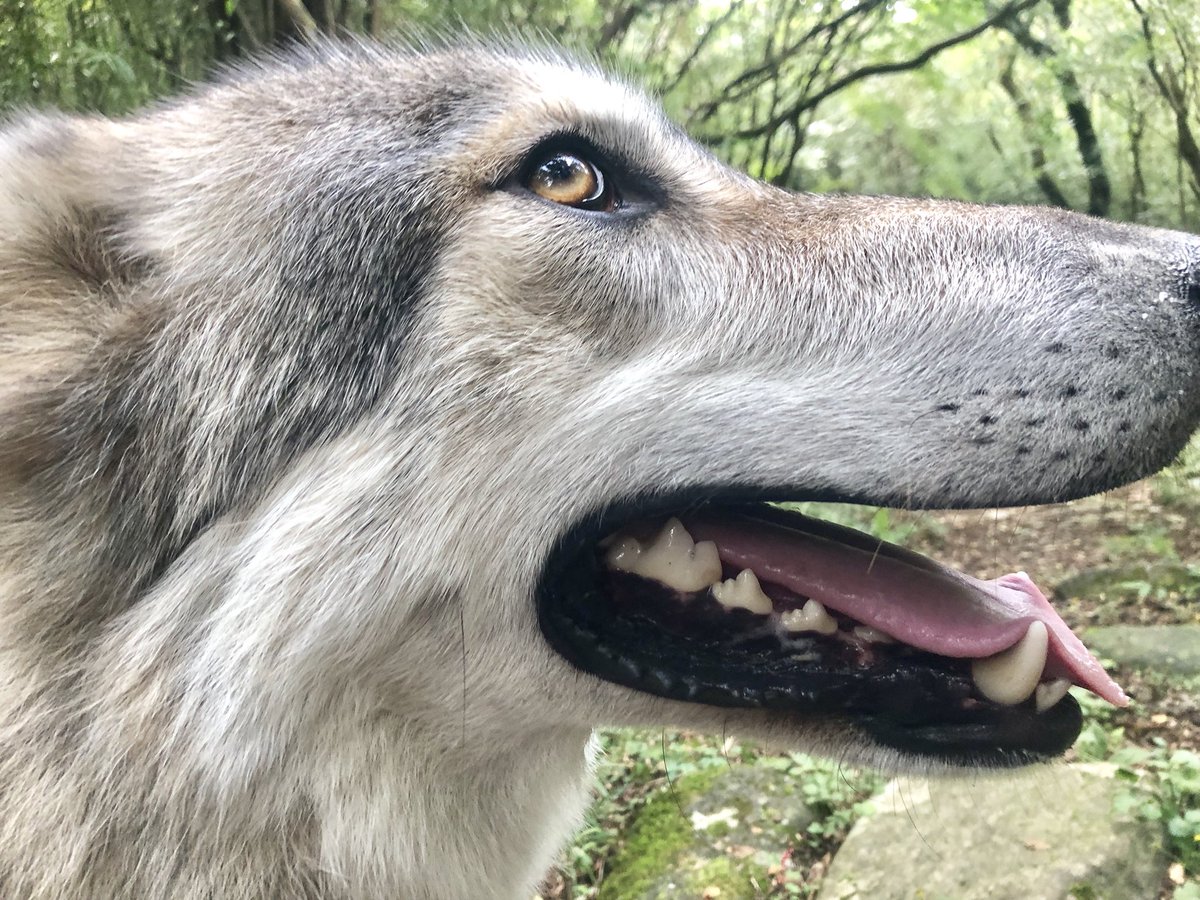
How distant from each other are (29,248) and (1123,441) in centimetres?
223

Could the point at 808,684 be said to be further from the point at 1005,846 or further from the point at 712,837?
the point at 712,837

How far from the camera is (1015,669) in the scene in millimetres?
1867

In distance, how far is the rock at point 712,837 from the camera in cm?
419

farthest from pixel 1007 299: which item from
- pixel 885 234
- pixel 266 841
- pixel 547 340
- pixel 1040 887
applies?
pixel 1040 887

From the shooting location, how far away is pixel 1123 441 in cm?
177

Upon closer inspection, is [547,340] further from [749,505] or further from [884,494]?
[884,494]

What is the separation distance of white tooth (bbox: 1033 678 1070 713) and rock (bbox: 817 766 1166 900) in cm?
199

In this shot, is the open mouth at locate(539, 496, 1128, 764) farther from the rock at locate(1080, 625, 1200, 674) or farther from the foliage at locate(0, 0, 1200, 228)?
the rock at locate(1080, 625, 1200, 674)

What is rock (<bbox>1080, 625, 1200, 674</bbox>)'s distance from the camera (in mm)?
5832

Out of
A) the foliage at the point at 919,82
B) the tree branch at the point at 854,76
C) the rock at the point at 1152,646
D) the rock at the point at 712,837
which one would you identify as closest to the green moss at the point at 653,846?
the rock at the point at 712,837

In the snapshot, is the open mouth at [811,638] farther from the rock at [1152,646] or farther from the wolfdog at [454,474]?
the rock at [1152,646]

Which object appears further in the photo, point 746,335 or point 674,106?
point 674,106

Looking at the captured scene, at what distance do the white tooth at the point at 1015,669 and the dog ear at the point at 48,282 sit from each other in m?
1.93

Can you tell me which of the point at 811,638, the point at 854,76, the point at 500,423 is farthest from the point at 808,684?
the point at 854,76
